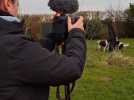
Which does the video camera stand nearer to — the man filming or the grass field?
the man filming

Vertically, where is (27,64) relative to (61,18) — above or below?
below

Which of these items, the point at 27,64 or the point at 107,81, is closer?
the point at 27,64

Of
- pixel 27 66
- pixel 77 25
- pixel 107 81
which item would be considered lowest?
pixel 107 81

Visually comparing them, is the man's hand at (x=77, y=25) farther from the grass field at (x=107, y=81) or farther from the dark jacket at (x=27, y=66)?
the grass field at (x=107, y=81)

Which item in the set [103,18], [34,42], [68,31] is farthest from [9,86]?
[103,18]

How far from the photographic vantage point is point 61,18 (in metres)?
2.84

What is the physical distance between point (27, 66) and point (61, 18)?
399 millimetres

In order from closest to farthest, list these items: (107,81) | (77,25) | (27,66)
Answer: (27,66), (77,25), (107,81)

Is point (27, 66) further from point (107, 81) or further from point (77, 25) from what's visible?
point (107, 81)

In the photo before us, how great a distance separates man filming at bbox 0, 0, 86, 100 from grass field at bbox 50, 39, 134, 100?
25.3 ft

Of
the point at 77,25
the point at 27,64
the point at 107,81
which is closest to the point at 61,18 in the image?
the point at 77,25

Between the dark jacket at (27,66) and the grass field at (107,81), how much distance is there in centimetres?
772

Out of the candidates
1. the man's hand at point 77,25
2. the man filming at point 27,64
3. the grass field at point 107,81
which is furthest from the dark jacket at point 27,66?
the grass field at point 107,81

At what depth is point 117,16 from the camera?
49688 millimetres
